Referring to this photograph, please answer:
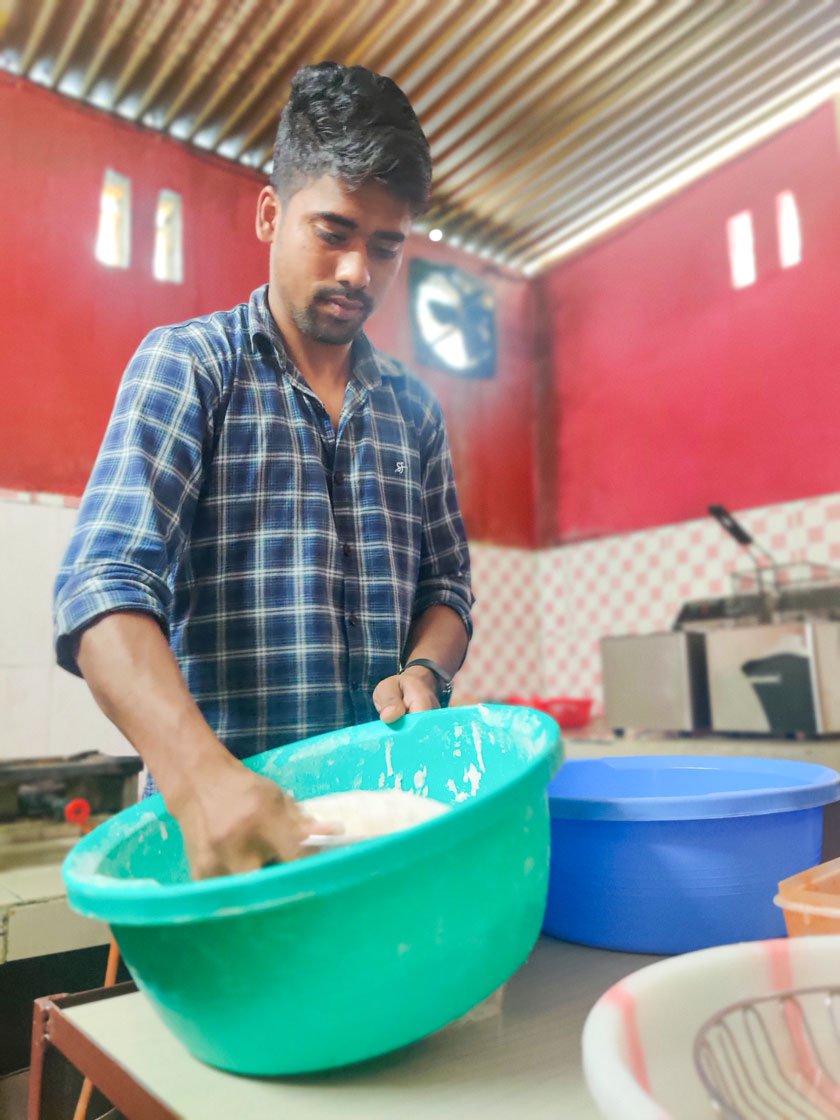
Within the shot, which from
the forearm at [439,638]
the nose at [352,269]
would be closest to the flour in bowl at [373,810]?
the forearm at [439,638]

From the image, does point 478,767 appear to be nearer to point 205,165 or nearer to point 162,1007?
point 162,1007

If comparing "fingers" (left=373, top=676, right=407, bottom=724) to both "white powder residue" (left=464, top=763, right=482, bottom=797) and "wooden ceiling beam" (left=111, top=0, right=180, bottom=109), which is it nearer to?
"white powder residue" (left=464, top=763, right=482, bottom=797)

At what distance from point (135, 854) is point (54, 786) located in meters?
1.51

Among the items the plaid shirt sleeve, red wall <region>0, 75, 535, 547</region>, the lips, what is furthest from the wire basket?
red wall <region>0, 75, 535, 547</region>

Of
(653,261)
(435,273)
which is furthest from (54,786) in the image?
(653,261)

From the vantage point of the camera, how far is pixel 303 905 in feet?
1.57

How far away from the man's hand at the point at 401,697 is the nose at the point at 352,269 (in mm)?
480

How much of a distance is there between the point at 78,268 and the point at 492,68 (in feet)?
5.10

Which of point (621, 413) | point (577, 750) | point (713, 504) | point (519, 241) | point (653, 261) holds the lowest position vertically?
point (577, 750)

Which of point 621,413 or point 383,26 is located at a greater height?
point 383,26

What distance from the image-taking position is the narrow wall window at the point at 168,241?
305 cm

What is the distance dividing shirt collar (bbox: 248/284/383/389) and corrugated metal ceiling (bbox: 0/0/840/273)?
6.47ft

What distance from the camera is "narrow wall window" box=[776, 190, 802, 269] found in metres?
3.15

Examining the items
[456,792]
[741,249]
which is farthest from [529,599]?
[456,792]
